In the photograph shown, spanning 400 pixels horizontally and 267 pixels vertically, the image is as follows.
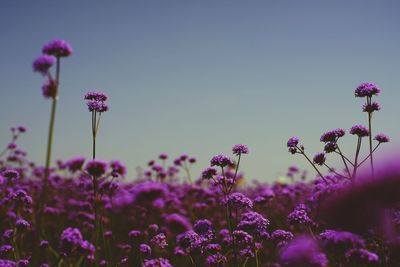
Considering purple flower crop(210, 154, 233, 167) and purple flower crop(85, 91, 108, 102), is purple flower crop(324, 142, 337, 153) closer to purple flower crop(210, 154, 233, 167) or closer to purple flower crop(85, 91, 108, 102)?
purple flower crop(210, 154, 233, 167)

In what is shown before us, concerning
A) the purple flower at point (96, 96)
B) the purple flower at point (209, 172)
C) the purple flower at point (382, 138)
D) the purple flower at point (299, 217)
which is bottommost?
the purple flower at point (299, 217)

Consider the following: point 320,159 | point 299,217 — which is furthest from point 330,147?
point 299,217

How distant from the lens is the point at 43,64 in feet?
12.1

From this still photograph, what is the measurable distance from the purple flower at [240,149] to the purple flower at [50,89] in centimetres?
356

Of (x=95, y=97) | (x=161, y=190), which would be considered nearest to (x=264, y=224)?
(x=161, y=190)

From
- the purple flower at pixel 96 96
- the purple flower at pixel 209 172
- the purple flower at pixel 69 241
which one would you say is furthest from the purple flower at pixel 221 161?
the purple flower at pixel 69 241

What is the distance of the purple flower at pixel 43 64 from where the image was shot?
367 centimetres

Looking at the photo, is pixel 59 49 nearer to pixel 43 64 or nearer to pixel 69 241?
pixel 43 64

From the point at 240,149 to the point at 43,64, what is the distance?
11.9 feet

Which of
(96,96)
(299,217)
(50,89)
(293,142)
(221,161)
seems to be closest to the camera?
(50,89)

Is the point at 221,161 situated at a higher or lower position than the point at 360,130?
lower

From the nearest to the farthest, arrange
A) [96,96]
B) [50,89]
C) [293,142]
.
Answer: [50,89] → [96,96] → [293,142]

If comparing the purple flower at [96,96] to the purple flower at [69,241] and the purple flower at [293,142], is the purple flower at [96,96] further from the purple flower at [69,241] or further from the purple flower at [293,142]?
the purple flower at [293,142]

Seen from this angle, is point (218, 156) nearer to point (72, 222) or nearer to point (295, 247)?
point (295, 247)
